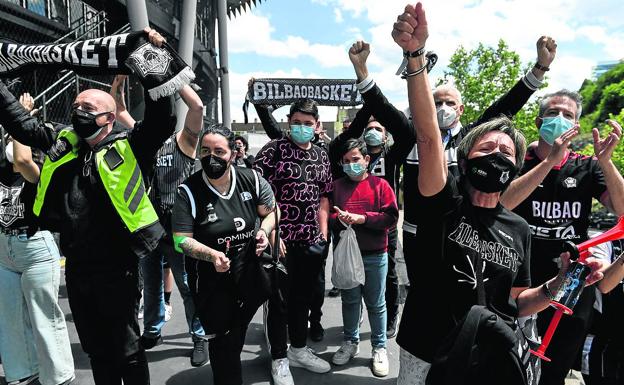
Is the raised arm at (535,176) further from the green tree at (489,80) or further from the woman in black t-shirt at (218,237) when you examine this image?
the green tree at (489,80)

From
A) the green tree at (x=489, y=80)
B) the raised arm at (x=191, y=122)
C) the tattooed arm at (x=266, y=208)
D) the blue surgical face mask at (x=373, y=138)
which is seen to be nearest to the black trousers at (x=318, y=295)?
the tattooed arm at (x=266, y=208)

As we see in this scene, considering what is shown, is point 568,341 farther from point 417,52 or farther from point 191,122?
point 191,122

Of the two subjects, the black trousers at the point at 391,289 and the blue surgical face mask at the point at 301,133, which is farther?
the black trousers at the point at 391,289

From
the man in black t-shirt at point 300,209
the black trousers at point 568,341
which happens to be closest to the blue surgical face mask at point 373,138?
the man in black t-shirt at point 300,209

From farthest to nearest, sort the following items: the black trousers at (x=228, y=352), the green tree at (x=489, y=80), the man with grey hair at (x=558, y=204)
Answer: the green tree at (x=489, y=80) < the black trousers at (x=228, y=352) < the man with grey hair at (x=558, y=204)

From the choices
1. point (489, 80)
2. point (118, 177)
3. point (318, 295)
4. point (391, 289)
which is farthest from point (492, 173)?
point (489, 80)

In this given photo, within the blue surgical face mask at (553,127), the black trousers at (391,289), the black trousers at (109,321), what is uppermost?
the blue surgical face mask at (553,127)

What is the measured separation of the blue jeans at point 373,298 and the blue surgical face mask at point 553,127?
1543 millimetres

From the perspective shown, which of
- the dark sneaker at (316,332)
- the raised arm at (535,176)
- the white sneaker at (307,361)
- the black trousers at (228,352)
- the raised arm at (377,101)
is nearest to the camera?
the raised arm at (377,101)

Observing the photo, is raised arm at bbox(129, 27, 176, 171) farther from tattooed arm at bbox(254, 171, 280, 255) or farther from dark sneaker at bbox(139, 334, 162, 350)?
dark sneaker at bbox(139, 334, 162, 350)

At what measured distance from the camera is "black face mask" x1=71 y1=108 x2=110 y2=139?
2.24 meters

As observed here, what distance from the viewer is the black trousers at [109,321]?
7.49ft

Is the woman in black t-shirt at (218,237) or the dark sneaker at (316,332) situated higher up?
A: the woman in black t-shirt at (218,237)

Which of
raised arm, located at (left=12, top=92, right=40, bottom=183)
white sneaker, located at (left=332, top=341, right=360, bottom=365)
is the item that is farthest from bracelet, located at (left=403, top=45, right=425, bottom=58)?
white sneaker, located at (left=332, top=341, right=360, bottom=365)
